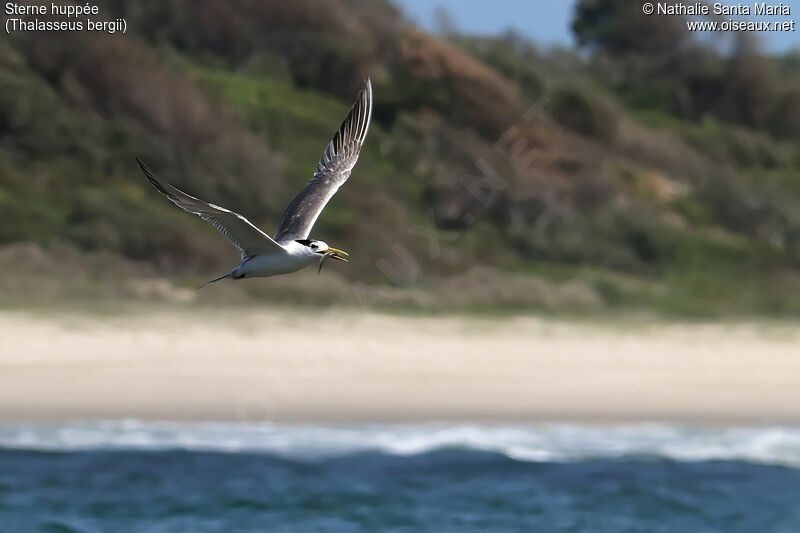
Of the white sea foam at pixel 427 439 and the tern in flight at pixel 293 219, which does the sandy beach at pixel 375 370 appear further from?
the tern in flight at pixel 293 219

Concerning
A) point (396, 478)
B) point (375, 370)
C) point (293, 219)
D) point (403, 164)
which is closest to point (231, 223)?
point (293, 219)

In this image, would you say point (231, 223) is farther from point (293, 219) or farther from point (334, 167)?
point (334, 167)

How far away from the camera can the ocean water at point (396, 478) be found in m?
12.5

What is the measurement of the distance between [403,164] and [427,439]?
13.1 meters

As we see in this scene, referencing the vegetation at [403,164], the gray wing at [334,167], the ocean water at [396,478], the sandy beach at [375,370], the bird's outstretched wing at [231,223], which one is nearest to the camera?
the bird's outstretched wing at [231,223]

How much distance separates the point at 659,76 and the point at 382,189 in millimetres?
12308

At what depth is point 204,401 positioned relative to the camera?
14.8m

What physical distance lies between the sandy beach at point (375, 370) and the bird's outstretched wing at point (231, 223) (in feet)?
21.9

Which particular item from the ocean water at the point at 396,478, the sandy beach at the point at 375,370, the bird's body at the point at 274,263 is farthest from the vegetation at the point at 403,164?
the bird's body at the point at 274,263

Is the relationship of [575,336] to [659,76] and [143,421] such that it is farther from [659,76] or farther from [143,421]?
[659,76]

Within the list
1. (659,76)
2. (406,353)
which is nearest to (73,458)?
(406,353)

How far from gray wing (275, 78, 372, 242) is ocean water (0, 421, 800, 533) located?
3.78 metres

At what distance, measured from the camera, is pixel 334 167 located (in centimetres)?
995

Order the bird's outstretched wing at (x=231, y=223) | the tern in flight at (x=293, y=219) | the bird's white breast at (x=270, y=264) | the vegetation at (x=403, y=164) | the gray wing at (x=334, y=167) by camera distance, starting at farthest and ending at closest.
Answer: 1. the vegetation at (x=403, y=164)
2. the gray wing at (x=334, y=167)
3. the bird's white breast at (x=270, y=264)
4. the tern in flight at (x=293, y=219)
5. the bird's outstretched wing at (x=231, y=223)
